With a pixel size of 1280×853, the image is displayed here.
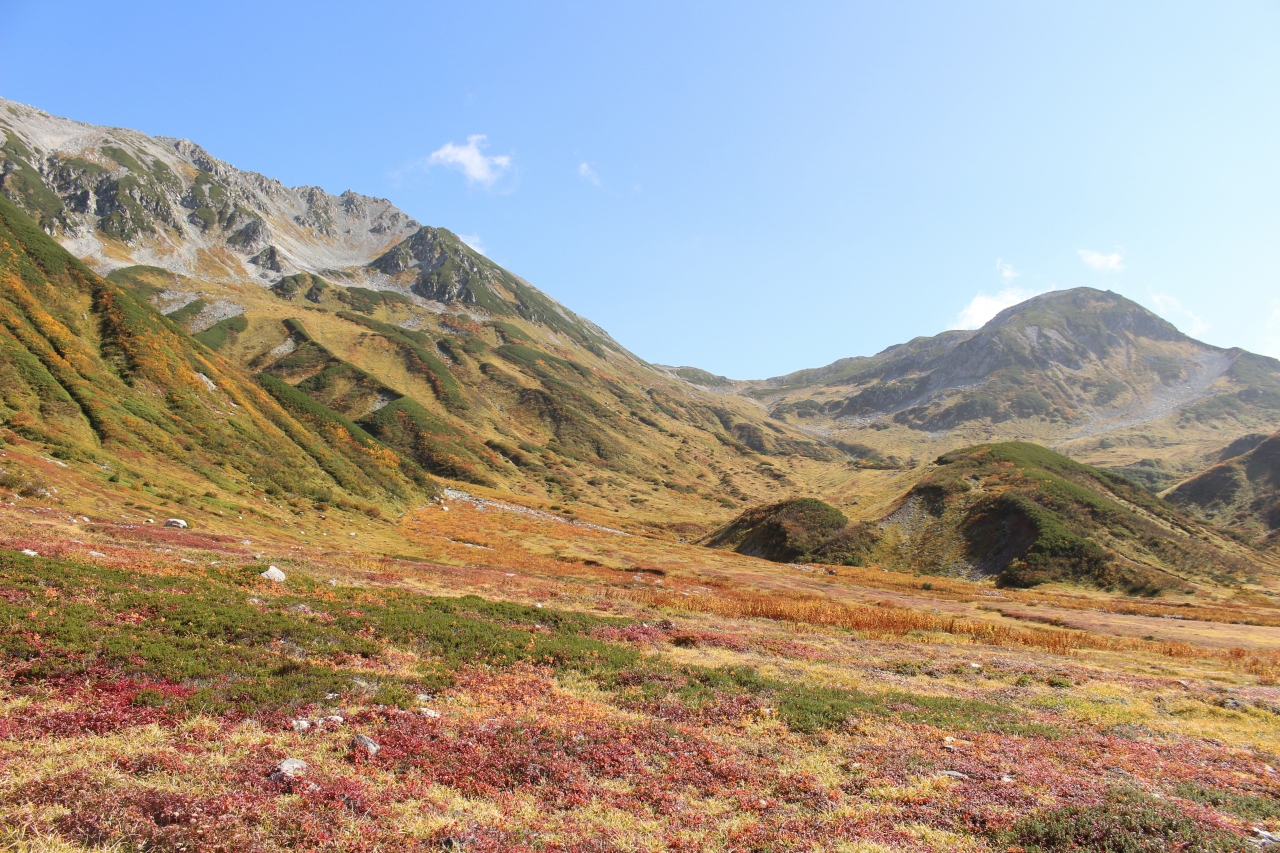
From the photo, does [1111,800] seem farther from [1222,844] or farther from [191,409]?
[191,409]

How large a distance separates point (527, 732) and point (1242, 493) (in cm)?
22952

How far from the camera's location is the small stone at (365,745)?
473 inches

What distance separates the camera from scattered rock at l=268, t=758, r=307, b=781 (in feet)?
33.5

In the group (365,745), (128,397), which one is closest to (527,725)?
(365,745)

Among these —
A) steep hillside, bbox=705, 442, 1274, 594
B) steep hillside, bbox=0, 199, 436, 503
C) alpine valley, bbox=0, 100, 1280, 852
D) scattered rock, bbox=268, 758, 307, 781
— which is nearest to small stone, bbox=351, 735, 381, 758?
alpine valley, bbox=0, 100, 1280, 852

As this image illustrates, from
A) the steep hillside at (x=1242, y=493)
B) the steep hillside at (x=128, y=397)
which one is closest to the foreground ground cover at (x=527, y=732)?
the steep hillside at (x=128, y=397)

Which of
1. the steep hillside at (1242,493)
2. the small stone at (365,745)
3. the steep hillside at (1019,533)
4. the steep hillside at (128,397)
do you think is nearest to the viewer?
the small stone at (365,745)

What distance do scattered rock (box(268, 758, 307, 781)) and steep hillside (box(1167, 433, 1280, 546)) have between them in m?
202

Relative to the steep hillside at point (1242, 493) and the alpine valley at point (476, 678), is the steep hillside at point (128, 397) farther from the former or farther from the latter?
the steep hillside at point (1242, 493)

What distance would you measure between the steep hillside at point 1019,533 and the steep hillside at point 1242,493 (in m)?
82.4

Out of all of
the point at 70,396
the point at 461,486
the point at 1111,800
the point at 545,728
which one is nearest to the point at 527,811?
the point at 545,728

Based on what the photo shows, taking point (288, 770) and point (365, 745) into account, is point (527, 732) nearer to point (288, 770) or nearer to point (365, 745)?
point (365, 745)

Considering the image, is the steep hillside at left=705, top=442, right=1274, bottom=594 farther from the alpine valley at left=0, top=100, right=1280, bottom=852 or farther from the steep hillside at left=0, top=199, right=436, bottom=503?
the steep hillside at left=0, top=199, right=436, bottom=503

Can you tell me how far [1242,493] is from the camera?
15838 centimetres
